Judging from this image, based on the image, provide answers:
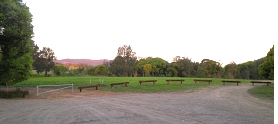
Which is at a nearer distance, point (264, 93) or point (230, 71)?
point (264, 93)

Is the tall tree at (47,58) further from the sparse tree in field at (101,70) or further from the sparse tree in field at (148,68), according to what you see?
the sparse tree in field at (148,68)

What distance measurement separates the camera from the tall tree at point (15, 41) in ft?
49.1

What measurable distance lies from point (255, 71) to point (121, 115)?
54.6 metres

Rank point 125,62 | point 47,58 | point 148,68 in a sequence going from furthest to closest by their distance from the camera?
point 125,62 < point 148,68 < point 47,58

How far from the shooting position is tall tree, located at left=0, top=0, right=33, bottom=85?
14961 mm

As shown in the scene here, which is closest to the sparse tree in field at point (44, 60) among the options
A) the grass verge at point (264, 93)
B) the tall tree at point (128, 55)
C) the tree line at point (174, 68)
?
the tree line at point (174, 68)

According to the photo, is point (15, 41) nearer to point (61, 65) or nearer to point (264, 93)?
point (264, 93)

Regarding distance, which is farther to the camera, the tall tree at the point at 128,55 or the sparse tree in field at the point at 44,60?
the tall tree at the point at 128,55

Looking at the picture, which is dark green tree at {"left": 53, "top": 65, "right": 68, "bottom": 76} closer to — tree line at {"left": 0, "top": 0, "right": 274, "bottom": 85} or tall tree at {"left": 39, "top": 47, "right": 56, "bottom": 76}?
tree line at {"left": 0, "top": 0, "right": 274, "bottom": 85}

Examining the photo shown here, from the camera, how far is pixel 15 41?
16.1 meters

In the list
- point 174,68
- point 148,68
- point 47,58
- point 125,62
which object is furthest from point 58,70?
point 174,68

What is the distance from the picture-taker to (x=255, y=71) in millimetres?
55156

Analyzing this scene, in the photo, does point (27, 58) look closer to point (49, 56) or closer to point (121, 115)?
point (121, 115)

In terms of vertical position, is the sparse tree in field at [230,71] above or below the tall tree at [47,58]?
below
